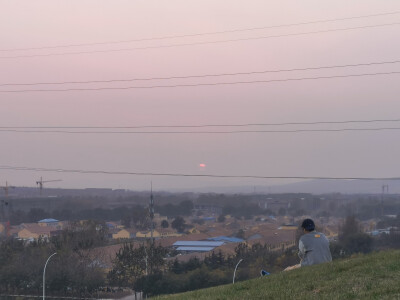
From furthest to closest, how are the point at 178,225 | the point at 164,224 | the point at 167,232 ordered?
1. the point at 178,225
2. the point at 164,224
3. the point at 167,232

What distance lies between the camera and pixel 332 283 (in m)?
9.80

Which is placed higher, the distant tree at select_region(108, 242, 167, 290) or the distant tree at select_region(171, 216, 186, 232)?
the distant tree at select_region(171, 216, 186, 232)

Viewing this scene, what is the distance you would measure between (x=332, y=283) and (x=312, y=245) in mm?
1756

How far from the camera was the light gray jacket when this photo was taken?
1148 centimetres

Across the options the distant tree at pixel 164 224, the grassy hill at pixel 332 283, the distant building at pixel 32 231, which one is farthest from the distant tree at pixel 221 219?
the grassy hill at pixel 332 283

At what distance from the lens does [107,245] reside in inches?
1937

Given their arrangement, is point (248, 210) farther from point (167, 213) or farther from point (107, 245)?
point (107, 245)

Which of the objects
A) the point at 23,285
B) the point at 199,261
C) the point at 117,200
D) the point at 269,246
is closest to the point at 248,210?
the point at 117,200

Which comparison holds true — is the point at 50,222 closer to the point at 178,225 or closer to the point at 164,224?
the point at 164,224

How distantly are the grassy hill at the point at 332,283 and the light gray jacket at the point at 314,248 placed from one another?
23cm

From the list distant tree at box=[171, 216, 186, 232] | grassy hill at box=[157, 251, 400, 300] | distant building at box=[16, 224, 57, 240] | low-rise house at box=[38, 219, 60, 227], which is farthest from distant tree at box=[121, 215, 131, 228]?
grassy hill at box=[157, 251, 400, 300]

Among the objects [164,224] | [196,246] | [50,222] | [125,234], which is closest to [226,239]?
[196,246]

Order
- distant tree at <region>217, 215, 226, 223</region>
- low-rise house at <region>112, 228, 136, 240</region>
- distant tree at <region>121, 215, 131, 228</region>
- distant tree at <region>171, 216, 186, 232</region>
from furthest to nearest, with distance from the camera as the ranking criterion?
distant tree at <region>217, 215, 226, 223</region>, distant tree at <region>171, 216, 186, 232</region>, distant tree at <region>121, 215, 131, 228</region>, low-rise house at <region>112, 228, 136, 240</region>

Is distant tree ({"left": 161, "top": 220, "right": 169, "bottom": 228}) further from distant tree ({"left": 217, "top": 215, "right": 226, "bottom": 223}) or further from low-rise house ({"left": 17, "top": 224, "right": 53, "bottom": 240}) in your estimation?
low-rise house ({"left": 17, "top": 224, "right": 53, "bottom": 240})
